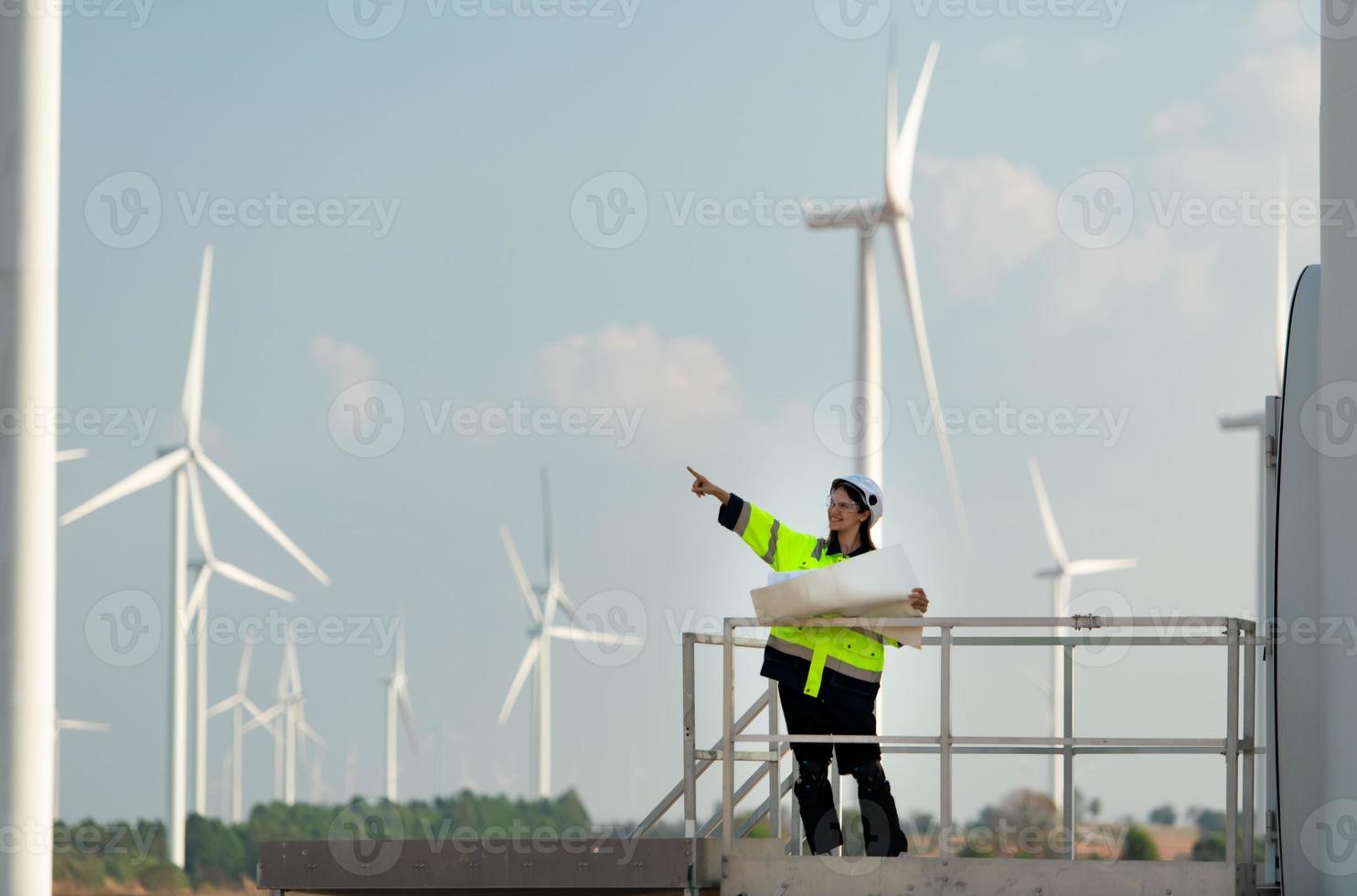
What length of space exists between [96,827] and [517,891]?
7467cm

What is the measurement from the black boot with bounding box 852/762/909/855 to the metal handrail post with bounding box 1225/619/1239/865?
5.22ft

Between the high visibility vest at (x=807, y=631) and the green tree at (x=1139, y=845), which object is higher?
the high visibility vest at (x=807, y=631)

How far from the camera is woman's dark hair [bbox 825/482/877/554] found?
10023 mm

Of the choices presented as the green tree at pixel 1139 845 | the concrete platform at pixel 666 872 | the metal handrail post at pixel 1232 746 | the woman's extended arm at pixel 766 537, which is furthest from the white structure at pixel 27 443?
the green tree at pixel 1139 845

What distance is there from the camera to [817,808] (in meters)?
9.75

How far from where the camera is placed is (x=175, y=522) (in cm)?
4306

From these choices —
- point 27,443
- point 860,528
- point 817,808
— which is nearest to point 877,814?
point 817,808

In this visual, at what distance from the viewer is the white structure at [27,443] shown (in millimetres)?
14852

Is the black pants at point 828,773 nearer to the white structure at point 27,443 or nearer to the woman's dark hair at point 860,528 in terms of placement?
the woman's dark hair at point 860,528

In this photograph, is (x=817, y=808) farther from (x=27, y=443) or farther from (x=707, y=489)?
(x=27, y=443)

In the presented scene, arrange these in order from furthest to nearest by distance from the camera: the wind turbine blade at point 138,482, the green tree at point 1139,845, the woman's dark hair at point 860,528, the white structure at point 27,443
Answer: the green tree at point 1139,845
the wind turbine blade at point 138,482
the white structure at point 27,443
the woman's dark hair at point 860,528

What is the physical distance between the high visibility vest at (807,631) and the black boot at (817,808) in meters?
0.41

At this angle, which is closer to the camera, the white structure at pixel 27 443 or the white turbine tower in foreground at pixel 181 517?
the white structure at pixel 27 443

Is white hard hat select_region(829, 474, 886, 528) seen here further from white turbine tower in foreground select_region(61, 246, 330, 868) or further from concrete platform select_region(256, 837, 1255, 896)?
white turbine tower in foreground select_region(61, 246, 330, 868)
